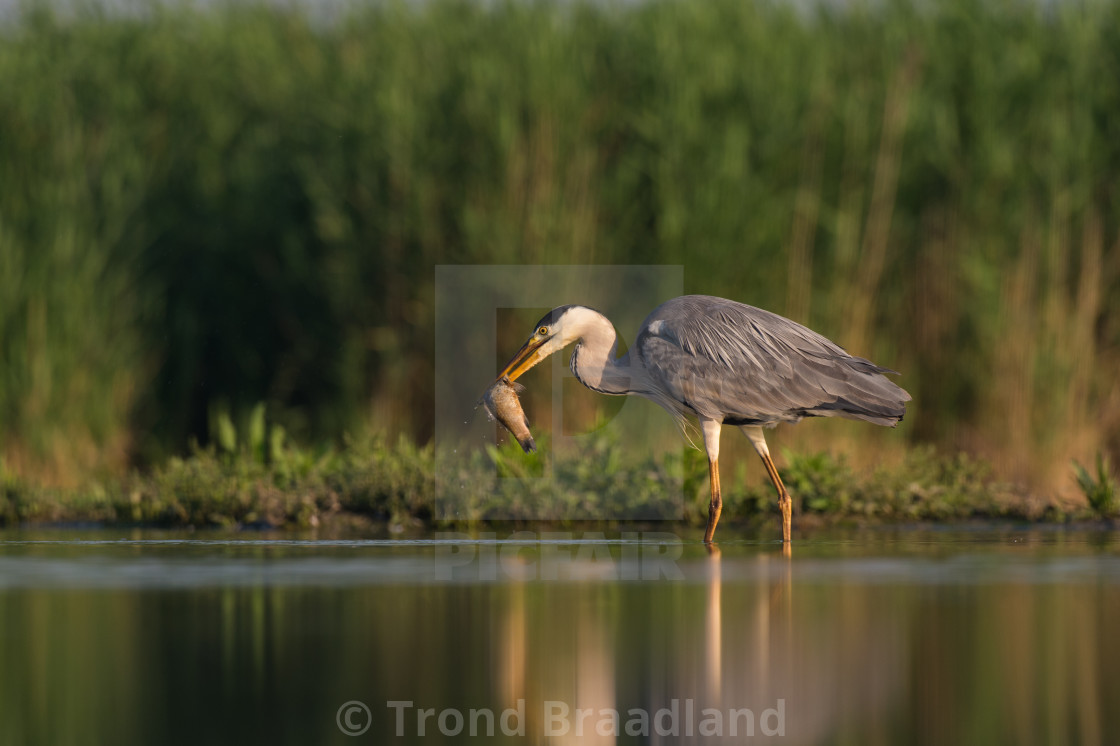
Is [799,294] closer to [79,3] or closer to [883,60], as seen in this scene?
[883,60]

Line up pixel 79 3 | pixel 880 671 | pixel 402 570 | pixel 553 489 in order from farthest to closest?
pixel 79 3 < pixel 553 489 < pixel 402 570 < pixel 880 671

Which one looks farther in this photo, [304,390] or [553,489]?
[304,390]

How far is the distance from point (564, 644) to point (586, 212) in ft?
19.9

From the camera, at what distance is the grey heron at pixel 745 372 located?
811cm

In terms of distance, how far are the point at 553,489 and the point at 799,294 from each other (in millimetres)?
2590

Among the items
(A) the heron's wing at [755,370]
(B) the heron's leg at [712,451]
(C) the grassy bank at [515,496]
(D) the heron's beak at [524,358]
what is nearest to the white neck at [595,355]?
(D) the heron's beak at [524,358]

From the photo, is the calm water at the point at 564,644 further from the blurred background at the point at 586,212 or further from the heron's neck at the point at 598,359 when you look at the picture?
the blurred background at the point at 586,212

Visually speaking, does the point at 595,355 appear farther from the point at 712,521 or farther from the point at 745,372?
the point at 712,521

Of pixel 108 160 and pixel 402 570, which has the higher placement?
pixel 108 160

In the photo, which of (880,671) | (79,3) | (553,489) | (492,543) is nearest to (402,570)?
(492,543)

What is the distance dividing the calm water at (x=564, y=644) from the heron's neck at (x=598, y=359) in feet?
3.51

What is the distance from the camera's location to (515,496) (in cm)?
925

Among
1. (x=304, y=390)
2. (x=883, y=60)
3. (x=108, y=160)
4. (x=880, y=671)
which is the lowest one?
(x=880, y=671)

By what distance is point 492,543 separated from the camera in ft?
27.8
